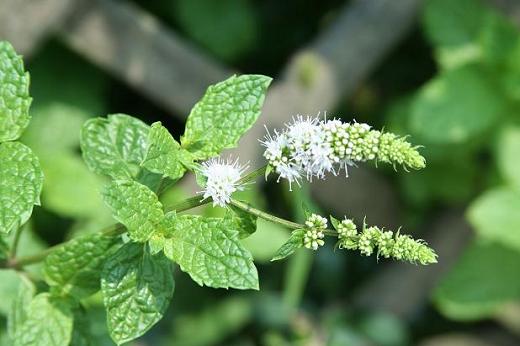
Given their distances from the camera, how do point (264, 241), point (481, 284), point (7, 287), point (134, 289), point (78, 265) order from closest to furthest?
point (134, 289)
point (78, 265)
point (7, 287)
point (264, 241)
point (481, 284)

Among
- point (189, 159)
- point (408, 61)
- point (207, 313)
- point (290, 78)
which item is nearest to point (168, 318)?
point (207, 313)

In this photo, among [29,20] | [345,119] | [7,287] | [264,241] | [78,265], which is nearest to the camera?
[78,265]

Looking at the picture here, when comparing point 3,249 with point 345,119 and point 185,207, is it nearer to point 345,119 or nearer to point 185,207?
point 185,207

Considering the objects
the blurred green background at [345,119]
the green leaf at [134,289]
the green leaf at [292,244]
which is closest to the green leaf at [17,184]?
the green leaf at [134,289]

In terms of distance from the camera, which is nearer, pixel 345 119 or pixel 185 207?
pixel 185 207

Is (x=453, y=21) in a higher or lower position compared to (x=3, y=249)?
higher

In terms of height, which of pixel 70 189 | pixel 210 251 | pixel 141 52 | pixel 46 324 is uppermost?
pixel 141 52

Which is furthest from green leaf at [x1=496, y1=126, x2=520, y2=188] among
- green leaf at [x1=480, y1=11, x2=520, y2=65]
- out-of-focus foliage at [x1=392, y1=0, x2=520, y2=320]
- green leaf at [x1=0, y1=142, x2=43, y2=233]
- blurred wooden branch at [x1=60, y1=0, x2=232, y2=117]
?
green leaf at [x1=0, y1=142, x2=43, y2=233]

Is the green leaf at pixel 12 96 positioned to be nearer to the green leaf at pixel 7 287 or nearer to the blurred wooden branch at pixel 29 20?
the green leaf at pixel 7 287

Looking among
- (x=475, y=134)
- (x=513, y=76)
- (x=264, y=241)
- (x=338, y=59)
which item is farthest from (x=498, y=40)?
(x=264, y=241)
